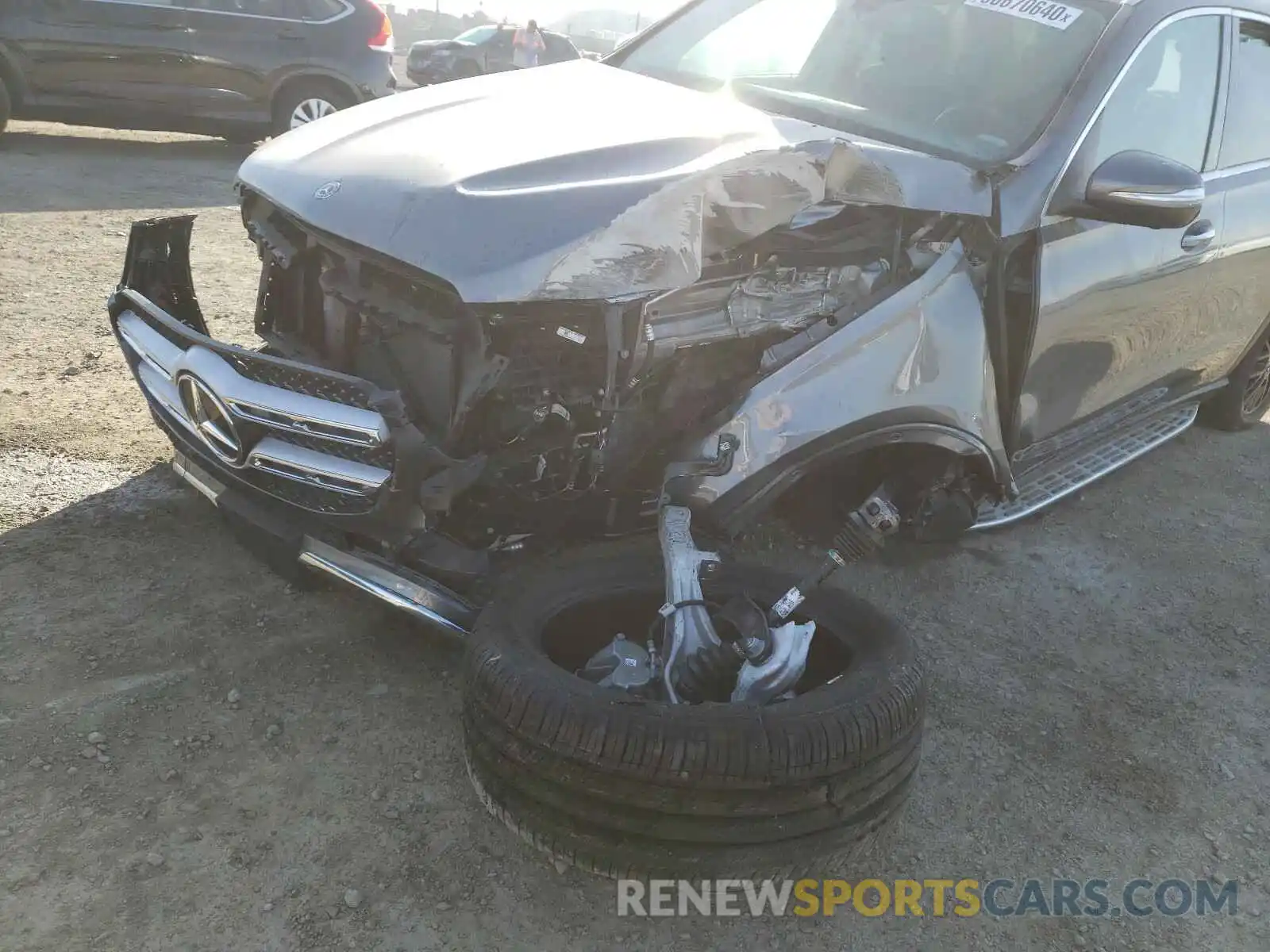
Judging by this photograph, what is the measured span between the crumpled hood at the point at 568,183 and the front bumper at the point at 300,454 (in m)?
0.35

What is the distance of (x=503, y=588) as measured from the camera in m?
2.40

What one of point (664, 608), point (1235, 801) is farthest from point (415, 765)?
point (1235, 801)

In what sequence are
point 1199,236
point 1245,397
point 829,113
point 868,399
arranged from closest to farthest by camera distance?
point 868,399 < point 829,113 < point 1199,236 < point 1245,397

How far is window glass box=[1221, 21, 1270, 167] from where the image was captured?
3727 millimetres

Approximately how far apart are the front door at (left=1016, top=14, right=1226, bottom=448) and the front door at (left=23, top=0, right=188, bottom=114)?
748 cm

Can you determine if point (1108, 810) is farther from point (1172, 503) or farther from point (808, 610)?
point (1172, 503)

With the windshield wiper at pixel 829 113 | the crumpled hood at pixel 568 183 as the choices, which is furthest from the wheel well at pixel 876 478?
the windshield wiper at pixel 829 113

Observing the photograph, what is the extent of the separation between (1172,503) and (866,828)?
9.69 feet

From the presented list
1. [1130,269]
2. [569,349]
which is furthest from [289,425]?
[1130,269]

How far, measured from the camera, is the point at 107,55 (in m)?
8.09

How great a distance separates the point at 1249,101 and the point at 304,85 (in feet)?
24.1

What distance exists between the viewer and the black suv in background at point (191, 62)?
7.99 metres

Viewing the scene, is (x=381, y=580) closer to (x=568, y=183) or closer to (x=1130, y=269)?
(x=568, y=183)

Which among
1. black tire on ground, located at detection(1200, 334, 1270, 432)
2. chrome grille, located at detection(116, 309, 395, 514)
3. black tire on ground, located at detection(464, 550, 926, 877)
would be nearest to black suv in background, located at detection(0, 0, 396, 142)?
chrome grille, located at detection(116, 309, 395, 514)
